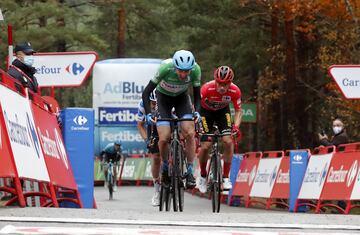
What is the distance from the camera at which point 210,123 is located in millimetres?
14125

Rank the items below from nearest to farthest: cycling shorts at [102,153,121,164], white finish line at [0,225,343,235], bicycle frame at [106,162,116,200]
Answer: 1. white finish line at [0,225,343,235]
2. bicycle frame at [106,162,116,200]
3. cycling shorts at [102,153,121,164]

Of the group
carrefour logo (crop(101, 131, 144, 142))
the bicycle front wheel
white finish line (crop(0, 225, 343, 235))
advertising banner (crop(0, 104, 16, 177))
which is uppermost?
advertising banner (crop(0, 104, 16, 177))

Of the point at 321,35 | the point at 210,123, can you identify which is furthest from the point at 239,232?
the point at 321,35

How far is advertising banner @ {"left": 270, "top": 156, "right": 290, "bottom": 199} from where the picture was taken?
2061cm

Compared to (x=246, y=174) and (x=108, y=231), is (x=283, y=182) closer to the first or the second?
(x=246, y=174)

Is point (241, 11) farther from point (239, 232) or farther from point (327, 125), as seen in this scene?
point (239, 232)

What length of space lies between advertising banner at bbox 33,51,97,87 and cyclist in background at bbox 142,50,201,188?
6461mm

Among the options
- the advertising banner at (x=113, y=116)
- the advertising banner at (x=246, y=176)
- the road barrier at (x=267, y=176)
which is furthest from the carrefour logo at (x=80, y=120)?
the advertising banner at (x=113, y=116)

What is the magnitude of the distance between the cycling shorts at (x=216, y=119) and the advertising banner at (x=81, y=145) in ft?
5.85

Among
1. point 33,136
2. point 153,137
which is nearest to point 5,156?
point 33,136

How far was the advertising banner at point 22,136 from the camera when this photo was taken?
1092 cm

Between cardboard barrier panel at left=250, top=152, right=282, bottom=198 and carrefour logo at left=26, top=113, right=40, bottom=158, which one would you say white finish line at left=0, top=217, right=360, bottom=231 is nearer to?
carrefour logo at left=26, top=113, right=40, bottom=158

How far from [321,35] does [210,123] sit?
80.1ft

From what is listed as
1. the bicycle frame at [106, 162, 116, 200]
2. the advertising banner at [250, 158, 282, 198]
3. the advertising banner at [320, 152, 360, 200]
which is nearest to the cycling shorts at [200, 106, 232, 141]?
the advertising banner at [320, 152, 360, 200]
